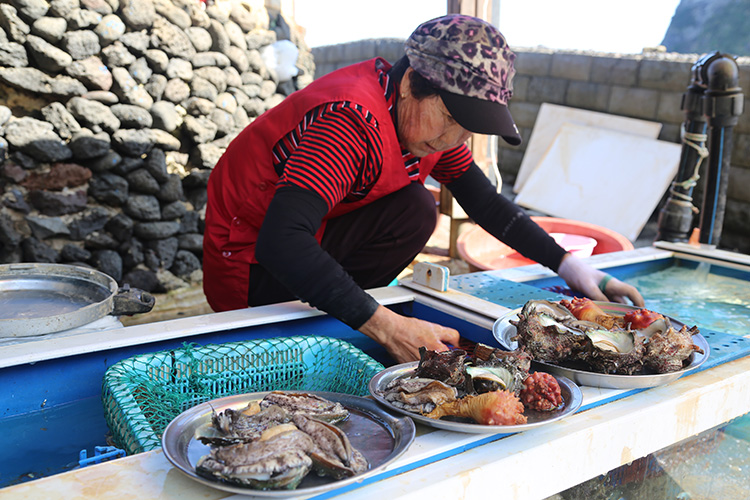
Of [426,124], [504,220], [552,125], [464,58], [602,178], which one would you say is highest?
[464,58]

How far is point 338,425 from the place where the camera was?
1.20 m

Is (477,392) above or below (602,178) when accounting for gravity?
above

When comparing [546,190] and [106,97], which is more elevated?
[106,97]

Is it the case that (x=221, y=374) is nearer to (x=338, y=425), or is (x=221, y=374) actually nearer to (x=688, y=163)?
(x=338, y=425)

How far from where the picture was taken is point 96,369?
5.23 ft

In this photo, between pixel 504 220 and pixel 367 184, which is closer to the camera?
pixel 367 184

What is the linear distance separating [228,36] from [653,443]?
4520 millimetres

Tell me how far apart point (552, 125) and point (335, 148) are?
5880 mm

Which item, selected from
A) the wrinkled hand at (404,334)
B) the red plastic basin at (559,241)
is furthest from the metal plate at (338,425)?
the red plastic basin at (559,241)

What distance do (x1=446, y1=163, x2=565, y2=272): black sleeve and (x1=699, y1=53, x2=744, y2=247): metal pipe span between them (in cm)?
118

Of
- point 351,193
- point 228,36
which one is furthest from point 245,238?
point 228,36

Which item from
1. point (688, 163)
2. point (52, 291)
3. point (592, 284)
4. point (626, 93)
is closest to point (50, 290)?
→ point (52, 291)

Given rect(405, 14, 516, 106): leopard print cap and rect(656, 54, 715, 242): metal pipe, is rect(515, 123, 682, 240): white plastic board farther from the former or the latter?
rect(405, 14, 516, 106): leopard print cap

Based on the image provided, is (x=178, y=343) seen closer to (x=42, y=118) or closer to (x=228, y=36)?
(x=42, y=118)
